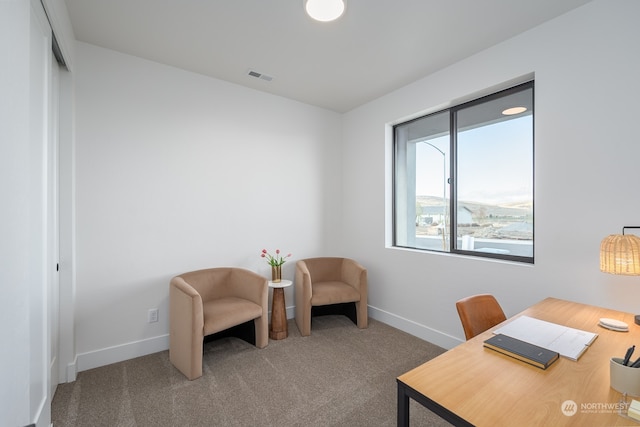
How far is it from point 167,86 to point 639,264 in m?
3.79

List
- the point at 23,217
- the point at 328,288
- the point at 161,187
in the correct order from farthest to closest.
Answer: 1. the point at 328,288
2. the point at 161,187
3. the point at 23,217

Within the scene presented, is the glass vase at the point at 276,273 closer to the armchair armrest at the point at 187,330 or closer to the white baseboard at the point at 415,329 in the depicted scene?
the armchair armrest at the point at 187,330

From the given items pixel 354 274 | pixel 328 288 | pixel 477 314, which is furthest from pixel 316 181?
pixel 477 314

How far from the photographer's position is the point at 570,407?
885mm

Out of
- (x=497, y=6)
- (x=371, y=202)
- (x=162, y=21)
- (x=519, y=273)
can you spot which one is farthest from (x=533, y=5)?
(x=162, y=21)

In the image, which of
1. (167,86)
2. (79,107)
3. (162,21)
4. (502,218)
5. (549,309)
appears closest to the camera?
(549,309)

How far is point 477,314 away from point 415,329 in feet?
5.00

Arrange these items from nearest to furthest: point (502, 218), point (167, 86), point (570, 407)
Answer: point (570, 407), point (502, 218), point (167, 86)

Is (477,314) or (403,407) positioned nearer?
(403,407)

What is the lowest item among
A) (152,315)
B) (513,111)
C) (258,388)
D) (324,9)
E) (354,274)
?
(258,388)

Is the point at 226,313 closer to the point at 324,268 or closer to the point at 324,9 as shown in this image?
the point at 324,268

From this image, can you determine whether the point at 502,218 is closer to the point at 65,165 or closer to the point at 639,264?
the point at 639,264

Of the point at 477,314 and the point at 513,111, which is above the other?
the point at 513,111

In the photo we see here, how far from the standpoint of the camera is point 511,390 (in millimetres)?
967
